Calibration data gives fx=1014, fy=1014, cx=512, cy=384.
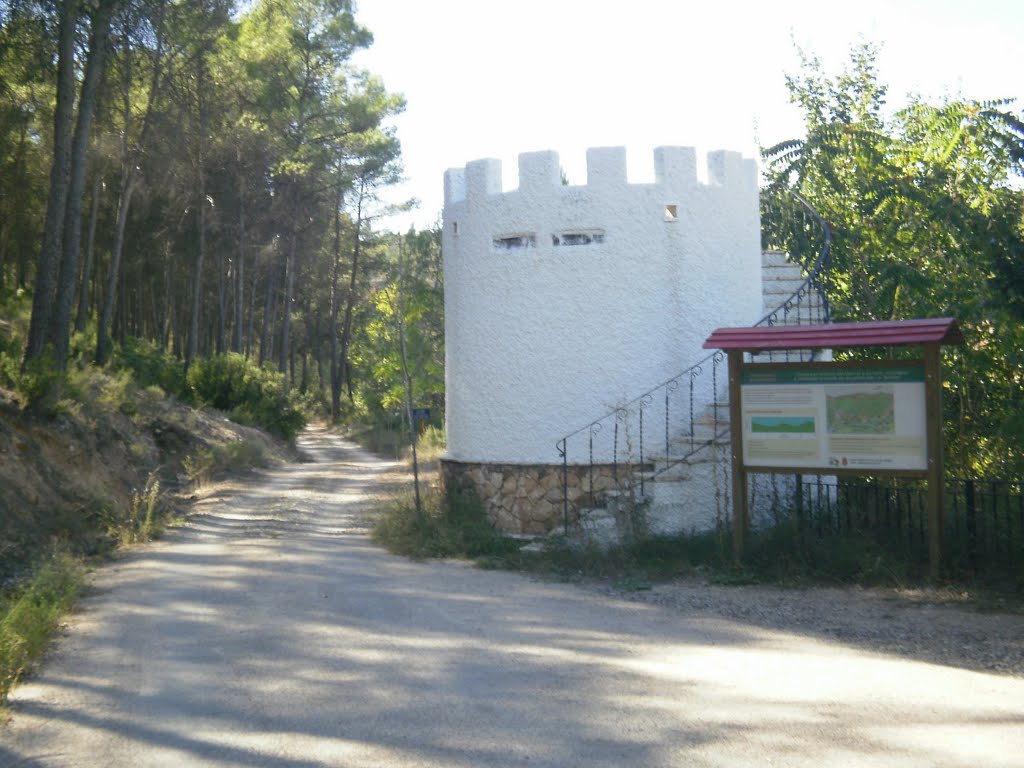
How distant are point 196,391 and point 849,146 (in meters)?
23.9

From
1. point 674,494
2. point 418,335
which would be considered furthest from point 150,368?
point 674,494

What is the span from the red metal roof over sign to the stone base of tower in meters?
2.55

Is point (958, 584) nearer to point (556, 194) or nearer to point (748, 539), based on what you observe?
point (748, 539)

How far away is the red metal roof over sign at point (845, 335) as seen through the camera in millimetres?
9727

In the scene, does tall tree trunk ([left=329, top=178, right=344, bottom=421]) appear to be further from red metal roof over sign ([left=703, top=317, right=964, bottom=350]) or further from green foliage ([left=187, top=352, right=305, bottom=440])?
red metal roof over sign ([left=703, top=317, right=964, bottom=350])

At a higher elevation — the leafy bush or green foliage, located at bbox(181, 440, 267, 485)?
the leafy bush

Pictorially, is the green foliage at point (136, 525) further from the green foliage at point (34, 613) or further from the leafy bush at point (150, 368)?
the leafy bush at point (150, 368)

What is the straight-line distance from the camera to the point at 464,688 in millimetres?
6688

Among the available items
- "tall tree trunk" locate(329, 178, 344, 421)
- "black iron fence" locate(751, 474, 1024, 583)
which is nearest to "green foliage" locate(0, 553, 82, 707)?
"black iron fence" locate(751, 474, 1024, 583)

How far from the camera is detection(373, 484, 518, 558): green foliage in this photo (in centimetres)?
1252

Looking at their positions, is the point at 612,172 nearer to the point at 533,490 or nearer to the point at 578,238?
the point at 578,238

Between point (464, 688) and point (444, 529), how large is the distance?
20.7 ft

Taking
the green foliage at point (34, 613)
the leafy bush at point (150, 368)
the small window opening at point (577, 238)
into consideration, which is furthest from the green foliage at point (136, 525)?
the leafy bush at point (150, 368)

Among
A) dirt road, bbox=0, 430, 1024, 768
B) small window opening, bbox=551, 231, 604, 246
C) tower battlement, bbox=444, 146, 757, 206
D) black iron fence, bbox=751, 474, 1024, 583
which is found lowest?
dirt road, bbox=0, 430, 1024, 768
